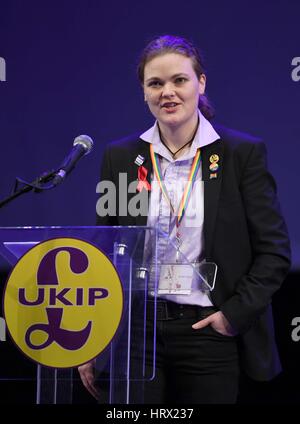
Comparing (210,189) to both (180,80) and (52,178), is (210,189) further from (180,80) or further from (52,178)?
(52,178)

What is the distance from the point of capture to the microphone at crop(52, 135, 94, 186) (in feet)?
7.47

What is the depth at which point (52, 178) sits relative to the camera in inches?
90.4

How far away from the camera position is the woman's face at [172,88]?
2.67m

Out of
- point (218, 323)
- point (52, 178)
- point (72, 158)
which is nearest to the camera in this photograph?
point (52, 178)

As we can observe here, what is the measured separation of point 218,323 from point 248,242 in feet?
0.98

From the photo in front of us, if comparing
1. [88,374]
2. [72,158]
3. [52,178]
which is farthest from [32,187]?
[88,374]

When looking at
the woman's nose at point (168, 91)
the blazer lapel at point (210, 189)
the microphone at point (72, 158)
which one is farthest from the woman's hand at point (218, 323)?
the woman's nose at point (168, 91)

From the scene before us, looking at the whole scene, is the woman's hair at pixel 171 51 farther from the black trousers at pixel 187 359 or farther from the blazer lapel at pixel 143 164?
the black trousers at pixel 187 359

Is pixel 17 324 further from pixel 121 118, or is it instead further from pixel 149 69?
pixel 121 118

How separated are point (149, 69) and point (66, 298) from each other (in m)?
0.95

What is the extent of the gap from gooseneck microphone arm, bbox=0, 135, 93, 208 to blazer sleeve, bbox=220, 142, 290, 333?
1.85ft

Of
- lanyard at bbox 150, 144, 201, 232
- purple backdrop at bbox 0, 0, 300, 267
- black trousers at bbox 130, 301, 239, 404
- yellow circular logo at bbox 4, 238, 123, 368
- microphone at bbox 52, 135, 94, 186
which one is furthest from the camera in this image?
purple backdrop at bbox 0, 0, 300, 267

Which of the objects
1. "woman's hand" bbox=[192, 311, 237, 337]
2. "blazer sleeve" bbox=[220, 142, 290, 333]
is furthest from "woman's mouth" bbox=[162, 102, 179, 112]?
"woman's hand" bbox=[192, 311, 237, 337]

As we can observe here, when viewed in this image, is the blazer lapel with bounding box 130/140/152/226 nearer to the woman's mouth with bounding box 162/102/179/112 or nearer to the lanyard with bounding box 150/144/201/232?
the lanyard with bounding box 150/144/201/232
